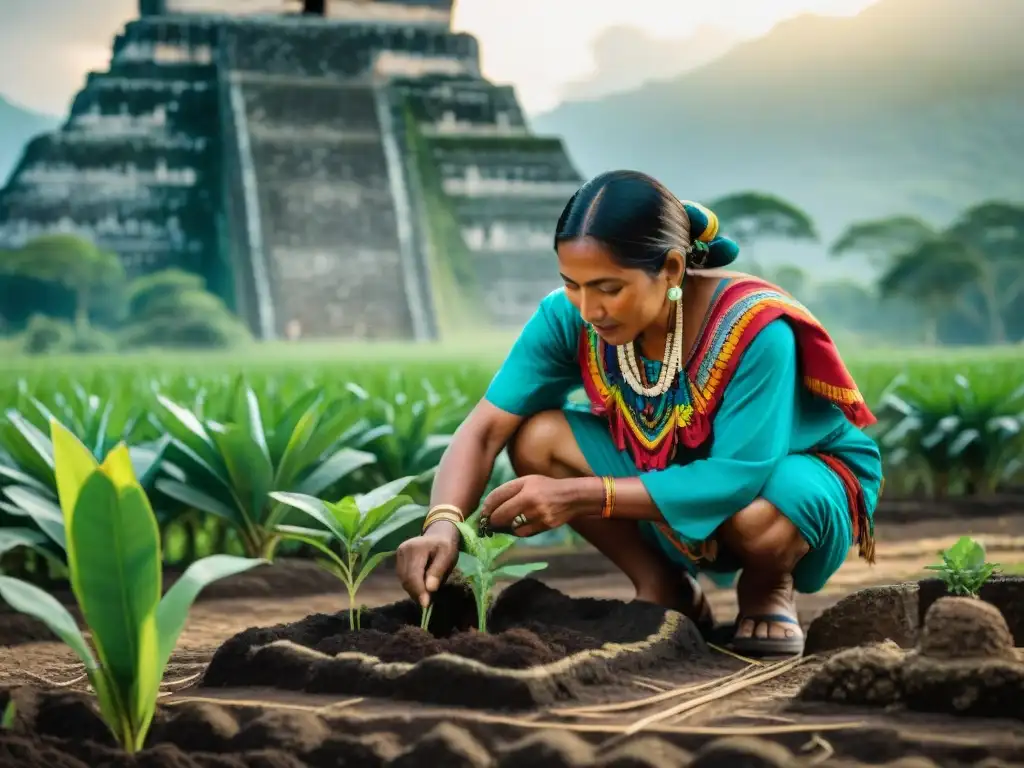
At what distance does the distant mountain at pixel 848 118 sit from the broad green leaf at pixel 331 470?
44806mm

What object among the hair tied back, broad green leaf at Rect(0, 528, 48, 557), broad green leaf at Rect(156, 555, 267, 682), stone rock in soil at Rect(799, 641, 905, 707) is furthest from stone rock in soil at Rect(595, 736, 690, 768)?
broad green leaf at Rect(0, 528, 48, 557)

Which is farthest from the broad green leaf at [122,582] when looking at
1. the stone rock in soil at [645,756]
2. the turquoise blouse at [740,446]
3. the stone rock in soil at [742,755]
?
the turquoise blouse at [740,446]

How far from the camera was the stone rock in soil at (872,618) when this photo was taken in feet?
8.27

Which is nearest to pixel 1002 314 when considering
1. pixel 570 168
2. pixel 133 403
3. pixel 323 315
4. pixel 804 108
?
pixel 570 168

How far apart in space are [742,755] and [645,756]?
0.36 feet

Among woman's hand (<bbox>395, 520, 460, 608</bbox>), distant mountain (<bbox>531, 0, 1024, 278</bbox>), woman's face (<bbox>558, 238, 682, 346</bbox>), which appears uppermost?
distant mountain (<bbox>531, 0, 1024, 278</bbox>)

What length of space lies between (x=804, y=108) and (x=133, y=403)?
52.5m

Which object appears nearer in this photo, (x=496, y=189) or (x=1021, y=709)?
(x=1021, y=709)

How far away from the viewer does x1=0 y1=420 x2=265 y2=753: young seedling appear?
5.76ft

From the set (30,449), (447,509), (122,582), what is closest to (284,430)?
(30,449)

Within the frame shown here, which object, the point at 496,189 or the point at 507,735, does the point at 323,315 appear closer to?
the point at 496,189

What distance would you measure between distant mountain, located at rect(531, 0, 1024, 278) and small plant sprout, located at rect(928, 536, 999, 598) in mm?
45804

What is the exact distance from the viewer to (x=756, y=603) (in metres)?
2.71

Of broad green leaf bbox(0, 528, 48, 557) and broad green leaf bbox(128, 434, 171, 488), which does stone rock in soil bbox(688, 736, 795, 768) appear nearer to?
broad green leaf bbox(0, 528, 48, 557)
